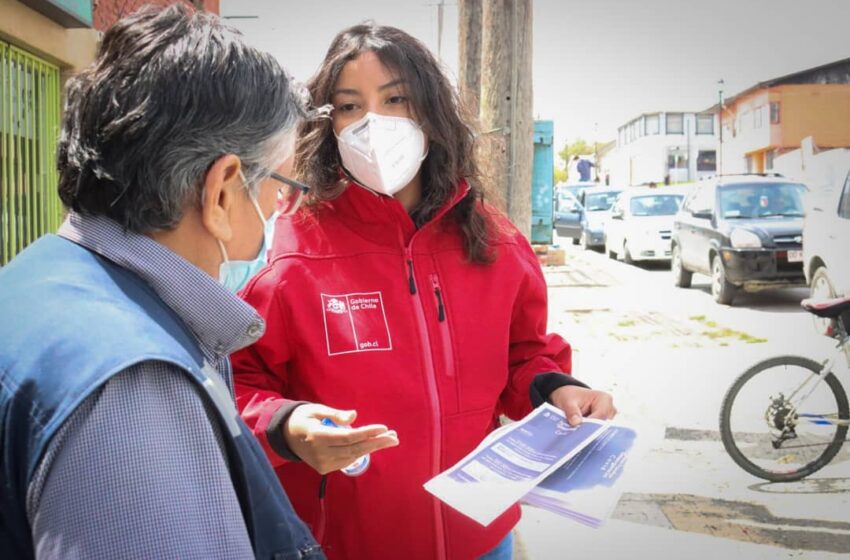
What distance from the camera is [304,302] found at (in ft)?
5.38

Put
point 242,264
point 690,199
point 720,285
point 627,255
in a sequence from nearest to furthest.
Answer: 1. point 242,264
2. point 720,285
3. point 690,199
4. point 627,255

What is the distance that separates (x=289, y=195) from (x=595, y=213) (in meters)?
16.8

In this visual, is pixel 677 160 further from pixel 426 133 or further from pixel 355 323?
pixel 355 323

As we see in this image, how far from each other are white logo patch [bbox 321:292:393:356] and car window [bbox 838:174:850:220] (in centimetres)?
466

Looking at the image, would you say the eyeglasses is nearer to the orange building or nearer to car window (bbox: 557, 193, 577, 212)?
the orange building

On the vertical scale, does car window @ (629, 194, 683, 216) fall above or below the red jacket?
above

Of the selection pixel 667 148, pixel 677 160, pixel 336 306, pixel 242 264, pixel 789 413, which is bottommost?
pixel 789 413

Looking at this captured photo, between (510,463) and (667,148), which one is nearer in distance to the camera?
(510,463)

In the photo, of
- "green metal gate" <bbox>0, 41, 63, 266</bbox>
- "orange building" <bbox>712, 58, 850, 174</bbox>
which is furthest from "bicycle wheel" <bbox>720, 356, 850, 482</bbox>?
"green metal gate" <bbox>0, 41, 63, 266</bbox>

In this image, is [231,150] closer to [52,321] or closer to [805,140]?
[52,321]

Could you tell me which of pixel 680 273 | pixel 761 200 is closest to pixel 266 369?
pixel 761 200

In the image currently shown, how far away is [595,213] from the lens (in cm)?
1758

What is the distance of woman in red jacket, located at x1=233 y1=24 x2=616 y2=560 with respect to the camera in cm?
163

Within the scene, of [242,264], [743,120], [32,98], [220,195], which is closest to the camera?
[220,195]
